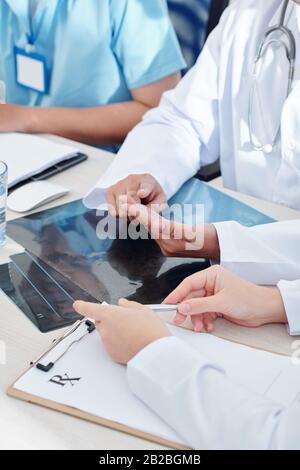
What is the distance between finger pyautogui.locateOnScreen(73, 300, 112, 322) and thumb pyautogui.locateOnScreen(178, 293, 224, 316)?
104 millimetres

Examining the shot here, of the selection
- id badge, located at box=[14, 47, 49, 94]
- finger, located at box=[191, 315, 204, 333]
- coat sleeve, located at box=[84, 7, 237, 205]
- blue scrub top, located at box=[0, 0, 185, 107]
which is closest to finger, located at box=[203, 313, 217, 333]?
finger, located at box=[191, 315, 204, 333]

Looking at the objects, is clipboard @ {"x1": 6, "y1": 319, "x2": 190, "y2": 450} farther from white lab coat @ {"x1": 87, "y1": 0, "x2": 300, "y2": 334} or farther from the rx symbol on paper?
white lab coat @ {"x1": 87, "y1": 0, "x2": 300, "y2": 334}

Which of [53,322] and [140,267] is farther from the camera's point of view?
[140,267]

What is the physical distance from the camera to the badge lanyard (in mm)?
1693

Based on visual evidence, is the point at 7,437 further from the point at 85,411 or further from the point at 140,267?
the point at 140,267

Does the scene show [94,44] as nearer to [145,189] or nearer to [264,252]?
[145,189]

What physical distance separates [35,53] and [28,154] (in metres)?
0.46

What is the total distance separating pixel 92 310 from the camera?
90 cm

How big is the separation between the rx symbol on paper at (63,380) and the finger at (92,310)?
9cm

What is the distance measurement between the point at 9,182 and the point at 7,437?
634 mm

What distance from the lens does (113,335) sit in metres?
0.86

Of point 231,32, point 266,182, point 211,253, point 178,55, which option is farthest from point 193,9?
point 211,253

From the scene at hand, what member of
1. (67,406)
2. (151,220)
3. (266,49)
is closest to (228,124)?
(266,49)

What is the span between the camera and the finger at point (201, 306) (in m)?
0.92
